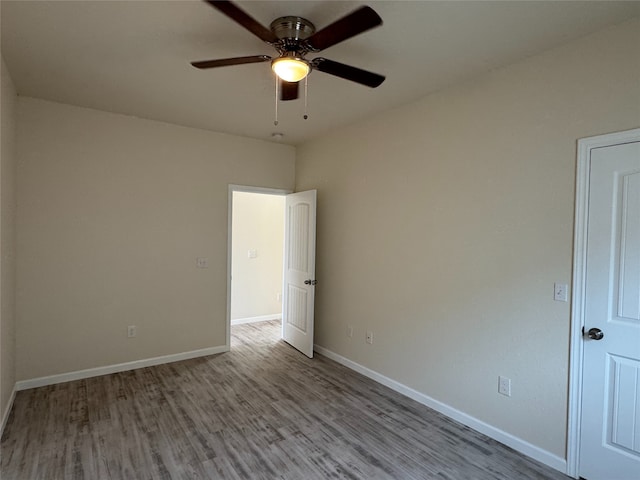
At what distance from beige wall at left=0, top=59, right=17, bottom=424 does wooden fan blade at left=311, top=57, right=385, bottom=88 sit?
2293 millimetres

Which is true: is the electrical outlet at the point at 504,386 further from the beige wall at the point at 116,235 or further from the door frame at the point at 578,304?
the beige wall at the point at 116,235

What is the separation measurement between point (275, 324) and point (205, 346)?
1651 mm

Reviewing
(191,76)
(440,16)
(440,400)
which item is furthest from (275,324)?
(440,16)

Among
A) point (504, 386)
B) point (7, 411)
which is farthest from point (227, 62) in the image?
point (7, 411)

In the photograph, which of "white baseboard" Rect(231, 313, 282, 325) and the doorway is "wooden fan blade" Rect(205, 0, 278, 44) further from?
"white baseboard" Rect(231, 313, 282, 325)

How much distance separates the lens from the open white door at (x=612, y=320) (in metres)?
1.93

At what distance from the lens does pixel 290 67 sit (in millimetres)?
1900

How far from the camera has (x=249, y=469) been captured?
2170 millimetres

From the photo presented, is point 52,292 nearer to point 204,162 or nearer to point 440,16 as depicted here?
point 204,162

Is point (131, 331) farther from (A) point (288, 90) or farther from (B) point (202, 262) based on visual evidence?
(A) point (288, 90)

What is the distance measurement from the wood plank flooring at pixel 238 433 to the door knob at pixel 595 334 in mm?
900

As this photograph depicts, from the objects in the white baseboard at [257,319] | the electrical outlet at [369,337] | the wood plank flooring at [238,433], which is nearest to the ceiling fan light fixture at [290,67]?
the wood plank flooring at [238,433]

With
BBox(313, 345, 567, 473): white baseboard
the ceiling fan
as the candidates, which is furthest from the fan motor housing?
BBox(313, 345, 567, 473): white baseboard

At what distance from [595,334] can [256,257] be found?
4.65 metres
